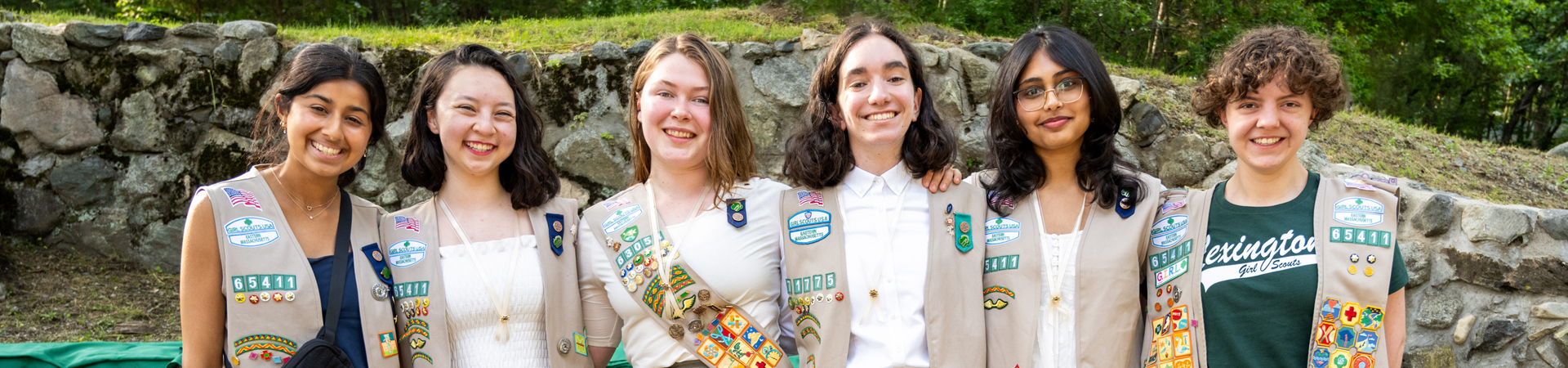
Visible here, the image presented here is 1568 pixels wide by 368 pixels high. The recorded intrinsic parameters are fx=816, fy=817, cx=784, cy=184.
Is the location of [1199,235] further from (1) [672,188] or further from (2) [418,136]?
(2) [418,136]

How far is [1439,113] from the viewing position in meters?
14.5

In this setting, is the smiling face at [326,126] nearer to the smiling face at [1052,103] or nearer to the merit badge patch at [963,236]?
the merit badge patch at [963,236]

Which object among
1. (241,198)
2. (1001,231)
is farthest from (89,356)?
(1001,231)

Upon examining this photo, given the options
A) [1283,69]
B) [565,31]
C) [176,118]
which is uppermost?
[1283,69]

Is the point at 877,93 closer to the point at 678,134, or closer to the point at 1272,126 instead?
the point at 678,134

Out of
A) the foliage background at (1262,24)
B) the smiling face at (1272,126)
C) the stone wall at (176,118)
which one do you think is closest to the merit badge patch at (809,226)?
the smiling face at (1272,126)

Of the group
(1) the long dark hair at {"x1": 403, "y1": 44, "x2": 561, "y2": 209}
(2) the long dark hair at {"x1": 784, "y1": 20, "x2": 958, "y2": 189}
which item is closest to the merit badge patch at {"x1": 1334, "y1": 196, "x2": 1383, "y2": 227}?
(2) the long dark hair at {"x1": 784, "y1": 20, "x2": 958, "y2": 189}

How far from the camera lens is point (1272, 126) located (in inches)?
85.6

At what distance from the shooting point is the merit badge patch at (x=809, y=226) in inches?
→ 91.9

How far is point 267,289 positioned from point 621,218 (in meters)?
0.94

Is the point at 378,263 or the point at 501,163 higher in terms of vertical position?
the point at 501,163

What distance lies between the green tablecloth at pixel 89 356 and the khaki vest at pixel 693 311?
4.62ft

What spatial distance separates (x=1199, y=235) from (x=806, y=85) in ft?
12.3

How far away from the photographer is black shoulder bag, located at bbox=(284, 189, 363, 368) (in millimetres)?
2098
